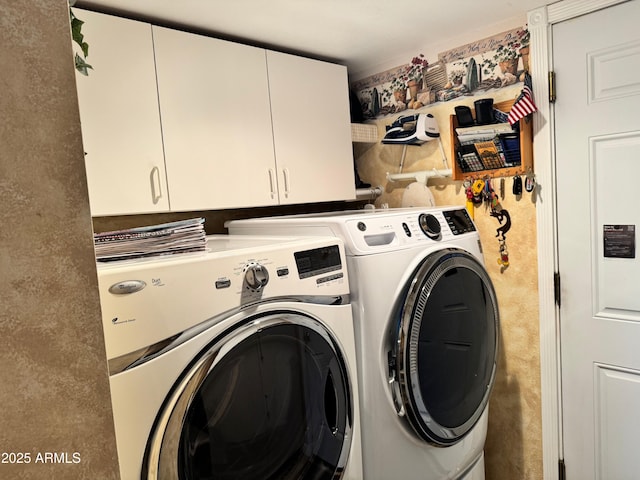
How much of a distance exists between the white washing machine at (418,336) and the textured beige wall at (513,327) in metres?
0.32

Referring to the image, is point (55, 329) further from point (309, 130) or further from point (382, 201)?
point (382, 201)

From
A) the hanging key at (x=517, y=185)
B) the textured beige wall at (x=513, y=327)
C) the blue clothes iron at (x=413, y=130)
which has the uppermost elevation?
the blue clothes iron at (x=413, y=130)

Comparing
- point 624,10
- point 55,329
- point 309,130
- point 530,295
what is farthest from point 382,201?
point 55,329

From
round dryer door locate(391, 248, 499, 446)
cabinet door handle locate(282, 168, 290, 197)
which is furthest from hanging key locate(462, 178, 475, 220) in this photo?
cabinet door handle locate(282, 168, 290, 197)

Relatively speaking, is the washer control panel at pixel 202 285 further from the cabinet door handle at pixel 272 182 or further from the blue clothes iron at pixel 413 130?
the blue clothes iron at pixel 413 130

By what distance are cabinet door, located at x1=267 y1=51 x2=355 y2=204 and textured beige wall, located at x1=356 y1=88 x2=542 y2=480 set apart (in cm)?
42

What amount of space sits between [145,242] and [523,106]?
4.89 ft

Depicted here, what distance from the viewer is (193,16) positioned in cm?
168

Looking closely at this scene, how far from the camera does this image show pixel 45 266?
19.2 inches

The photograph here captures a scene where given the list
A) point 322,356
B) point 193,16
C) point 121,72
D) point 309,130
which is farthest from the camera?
point 309,130

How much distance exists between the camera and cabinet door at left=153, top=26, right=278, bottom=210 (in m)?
1.67

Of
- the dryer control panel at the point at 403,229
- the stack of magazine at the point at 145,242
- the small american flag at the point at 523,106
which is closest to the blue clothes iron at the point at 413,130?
the small american flag at the point at 523,106

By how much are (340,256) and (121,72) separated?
3.17ft

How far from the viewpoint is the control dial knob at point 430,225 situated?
1605 mm
